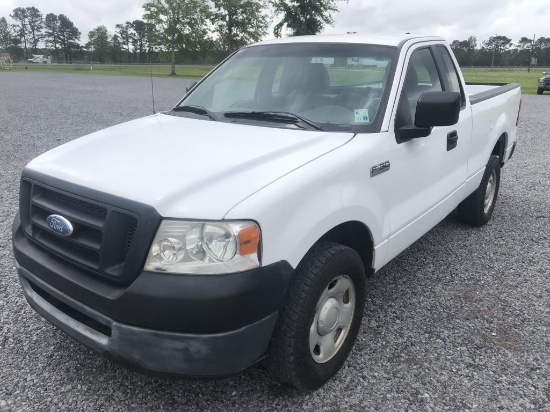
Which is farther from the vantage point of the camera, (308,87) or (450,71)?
(450,71)

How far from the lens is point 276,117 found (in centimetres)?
312

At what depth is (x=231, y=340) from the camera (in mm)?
2059

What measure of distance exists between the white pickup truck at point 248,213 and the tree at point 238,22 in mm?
45862

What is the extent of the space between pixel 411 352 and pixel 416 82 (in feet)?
6.08

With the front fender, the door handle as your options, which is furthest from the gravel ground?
the door handle

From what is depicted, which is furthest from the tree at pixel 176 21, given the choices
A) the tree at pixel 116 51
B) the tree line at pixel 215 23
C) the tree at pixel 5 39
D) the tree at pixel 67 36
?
the tree at pixel 5 39

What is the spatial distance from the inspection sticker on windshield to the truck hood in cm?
20

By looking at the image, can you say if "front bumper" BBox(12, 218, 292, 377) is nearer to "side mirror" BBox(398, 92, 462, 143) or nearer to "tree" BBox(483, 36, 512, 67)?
"side mirror" BBox(398, 92, 462, 143)

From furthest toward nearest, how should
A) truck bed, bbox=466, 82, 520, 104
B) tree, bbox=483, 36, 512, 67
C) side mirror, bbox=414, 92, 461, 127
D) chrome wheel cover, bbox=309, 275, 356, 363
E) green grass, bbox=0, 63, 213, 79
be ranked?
tree, bbox=483, 36, 512, 67
green grass, bbox=0, 63, 213, 79
truck bed, bbox=466, 82, 520, 104
side mirror, bbox=414, 92, 461, 127
chrome wheel cover, bbox=309, 275, 356, 363

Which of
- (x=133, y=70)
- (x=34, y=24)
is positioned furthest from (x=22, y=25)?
(x=133, y=70)

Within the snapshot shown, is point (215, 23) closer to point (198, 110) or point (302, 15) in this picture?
point (302, 15)

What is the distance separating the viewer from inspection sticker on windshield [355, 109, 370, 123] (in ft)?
9.80

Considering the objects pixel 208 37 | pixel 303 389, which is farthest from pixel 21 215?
pixel 208 37

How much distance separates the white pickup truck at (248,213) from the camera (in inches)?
80.2
